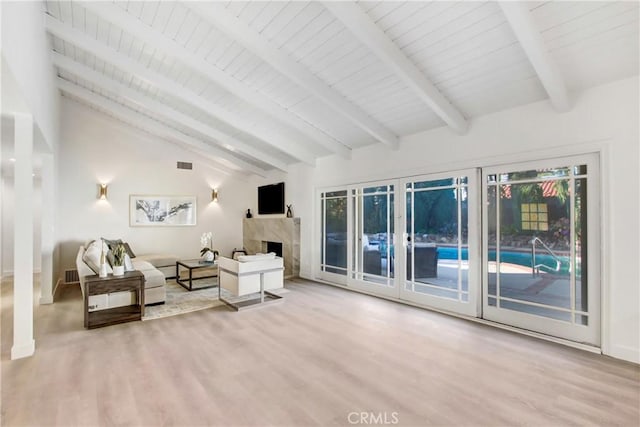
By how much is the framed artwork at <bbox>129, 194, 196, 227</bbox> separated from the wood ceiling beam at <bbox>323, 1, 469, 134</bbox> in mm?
6311

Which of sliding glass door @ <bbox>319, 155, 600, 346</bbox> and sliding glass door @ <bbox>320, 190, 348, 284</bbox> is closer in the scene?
sliding glass door @ <bbox>319, 155, 600, 346</bbox>

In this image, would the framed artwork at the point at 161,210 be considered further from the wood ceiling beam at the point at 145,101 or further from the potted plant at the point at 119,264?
the potted plant at the point at 119,264

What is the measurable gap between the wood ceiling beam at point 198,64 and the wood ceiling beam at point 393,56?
1.97 metres

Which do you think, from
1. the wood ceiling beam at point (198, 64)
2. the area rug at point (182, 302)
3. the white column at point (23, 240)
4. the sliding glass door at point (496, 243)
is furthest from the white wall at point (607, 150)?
the white column at point (23, 240)

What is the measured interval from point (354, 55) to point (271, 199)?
193 inches

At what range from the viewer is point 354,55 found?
3.41 meters

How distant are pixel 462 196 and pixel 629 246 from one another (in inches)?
67.0

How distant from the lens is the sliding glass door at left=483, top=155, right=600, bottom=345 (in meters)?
3.22

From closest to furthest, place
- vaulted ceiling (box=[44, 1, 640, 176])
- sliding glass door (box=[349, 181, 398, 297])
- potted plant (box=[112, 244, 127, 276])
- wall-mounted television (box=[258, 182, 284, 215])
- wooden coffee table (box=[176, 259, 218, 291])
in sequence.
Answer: vaulted ceiling (box=[44, 1, 640, 176]) < potted plant (box=[112, 244, 127, 276]) < sliding glass door (box=[349, 181, 398, 297]) < wooden coffee table (box=[176, 259, 218, 291]) < wall-mounted television (box=[258, 182, 284, 215])

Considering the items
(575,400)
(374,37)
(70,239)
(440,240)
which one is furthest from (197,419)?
(70,239)

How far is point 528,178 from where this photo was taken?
365 cm

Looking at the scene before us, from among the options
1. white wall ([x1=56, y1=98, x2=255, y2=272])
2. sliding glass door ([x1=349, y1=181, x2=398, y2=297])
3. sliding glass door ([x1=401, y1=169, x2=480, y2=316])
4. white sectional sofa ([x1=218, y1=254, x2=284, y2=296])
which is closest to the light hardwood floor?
sliding glass door ([x1=401, y1=169, x2=480, y2=316])

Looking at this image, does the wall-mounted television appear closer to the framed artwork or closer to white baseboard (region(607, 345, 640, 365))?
the framed artwork

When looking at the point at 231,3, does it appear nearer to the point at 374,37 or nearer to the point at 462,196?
the point at 374,37
